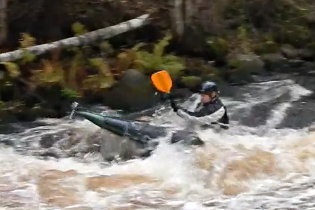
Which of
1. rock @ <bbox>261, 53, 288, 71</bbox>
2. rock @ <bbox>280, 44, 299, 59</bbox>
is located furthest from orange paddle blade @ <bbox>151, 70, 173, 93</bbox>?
rock @ <bbox>280, 44, 299, 59</bbox>

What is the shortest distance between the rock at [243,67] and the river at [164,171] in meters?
2.35

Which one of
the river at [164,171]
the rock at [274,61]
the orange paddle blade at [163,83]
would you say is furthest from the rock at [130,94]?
the rock at [274,61]

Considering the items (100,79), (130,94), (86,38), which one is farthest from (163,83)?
(86,38)

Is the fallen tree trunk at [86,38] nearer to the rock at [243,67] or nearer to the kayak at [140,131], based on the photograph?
the rock at [243,67]

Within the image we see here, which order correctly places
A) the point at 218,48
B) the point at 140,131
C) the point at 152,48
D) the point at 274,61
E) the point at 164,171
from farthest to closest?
the point at 274,61 → the point at 218,48 → the point at 152,48 → the point at 140,131 → the point at 164,171

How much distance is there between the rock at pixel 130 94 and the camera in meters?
11.1

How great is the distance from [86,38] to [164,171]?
13.1 feet

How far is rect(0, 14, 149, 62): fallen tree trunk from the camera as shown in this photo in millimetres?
10867

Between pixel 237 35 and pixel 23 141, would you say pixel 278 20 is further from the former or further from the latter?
pixel 23 141

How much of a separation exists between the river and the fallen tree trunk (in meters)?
1.12

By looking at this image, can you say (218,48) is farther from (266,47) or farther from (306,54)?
(306,54)

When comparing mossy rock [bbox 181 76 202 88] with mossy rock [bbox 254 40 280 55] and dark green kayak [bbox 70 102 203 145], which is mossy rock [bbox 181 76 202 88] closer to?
mossy rock [bbox 254 40 280 55]

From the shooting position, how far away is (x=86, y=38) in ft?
38.8

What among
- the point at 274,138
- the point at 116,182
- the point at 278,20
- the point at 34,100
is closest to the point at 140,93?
the point at 34,100
